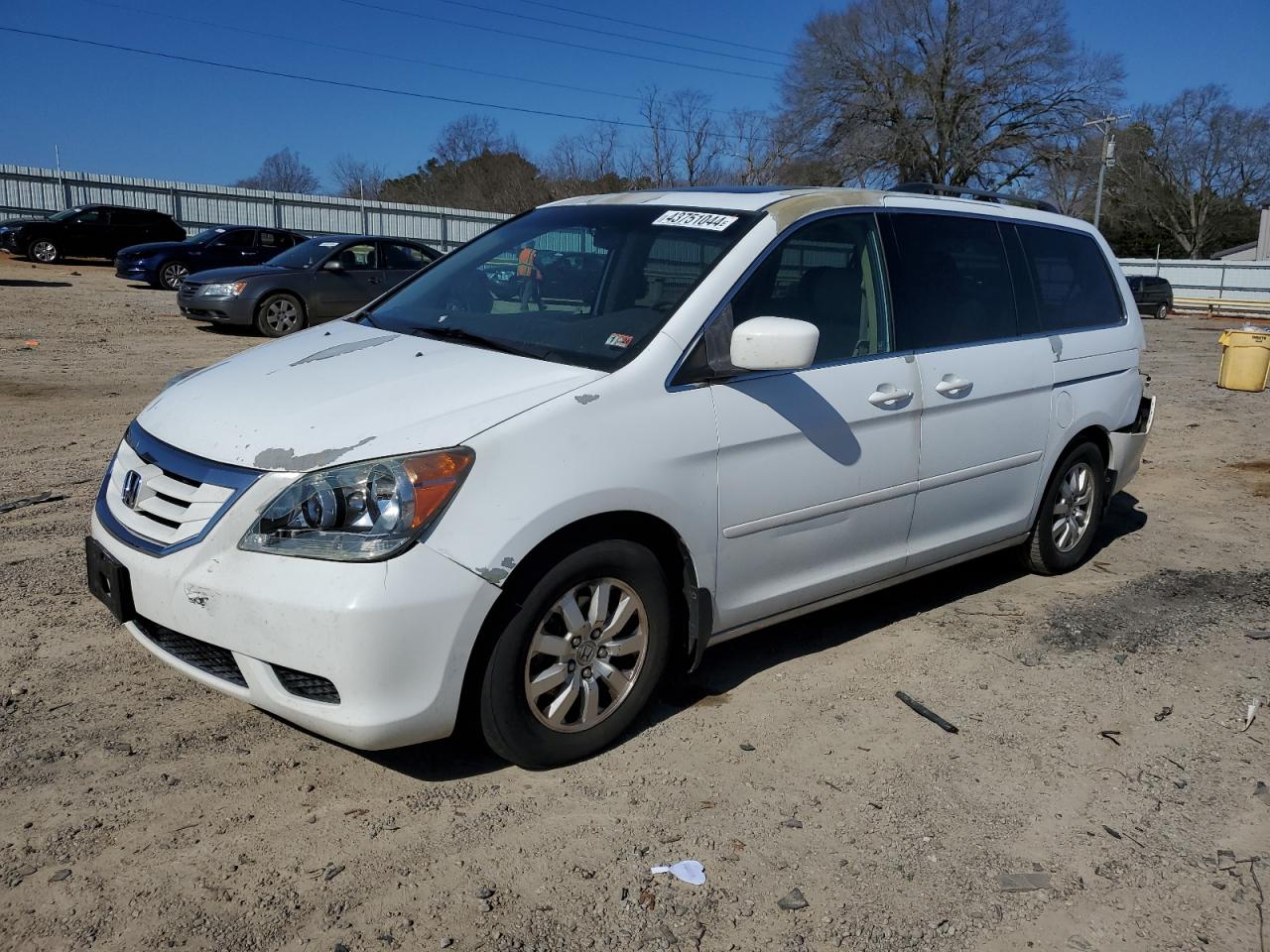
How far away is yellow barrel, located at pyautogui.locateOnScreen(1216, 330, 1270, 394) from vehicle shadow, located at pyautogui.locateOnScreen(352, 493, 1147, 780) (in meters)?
9.03

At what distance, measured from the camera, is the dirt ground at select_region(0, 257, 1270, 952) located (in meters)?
2.79

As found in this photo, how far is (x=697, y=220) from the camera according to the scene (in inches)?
162

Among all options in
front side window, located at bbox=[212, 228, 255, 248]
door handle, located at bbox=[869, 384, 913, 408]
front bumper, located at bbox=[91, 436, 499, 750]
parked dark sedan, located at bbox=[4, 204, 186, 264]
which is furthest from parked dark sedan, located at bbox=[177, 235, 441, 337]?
parked dark sedan, located at bbox=[4, 204, 186, 264]

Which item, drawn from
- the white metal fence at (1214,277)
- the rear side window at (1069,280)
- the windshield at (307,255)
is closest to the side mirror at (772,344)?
the rear side window at (1069,280)

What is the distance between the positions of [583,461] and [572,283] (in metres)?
1.16

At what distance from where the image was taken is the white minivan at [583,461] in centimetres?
301

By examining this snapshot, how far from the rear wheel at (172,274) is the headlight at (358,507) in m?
20.9

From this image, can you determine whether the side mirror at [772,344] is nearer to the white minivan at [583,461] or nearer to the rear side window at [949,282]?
the white minivan at [583,461]

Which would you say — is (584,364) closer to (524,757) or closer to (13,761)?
(524,757)

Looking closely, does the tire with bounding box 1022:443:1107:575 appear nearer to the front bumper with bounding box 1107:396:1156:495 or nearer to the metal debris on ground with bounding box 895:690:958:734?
the front bumper with bounding box 1107:396:1156:495

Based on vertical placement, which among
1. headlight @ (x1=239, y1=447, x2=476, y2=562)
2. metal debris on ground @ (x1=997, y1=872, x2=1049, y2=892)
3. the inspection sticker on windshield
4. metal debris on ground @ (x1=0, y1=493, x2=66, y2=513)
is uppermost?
the inspection sticker on windshield

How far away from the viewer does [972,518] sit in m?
4.84

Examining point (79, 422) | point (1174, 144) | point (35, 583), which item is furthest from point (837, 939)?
point (1174, 144)

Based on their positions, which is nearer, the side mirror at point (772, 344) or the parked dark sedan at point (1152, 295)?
the side mirror at point (772, 344)
